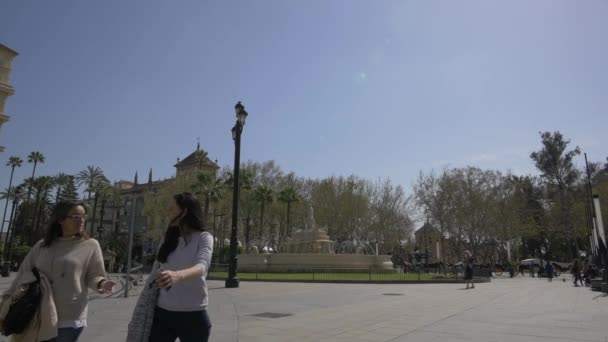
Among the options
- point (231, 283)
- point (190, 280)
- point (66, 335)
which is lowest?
point (231, 283)

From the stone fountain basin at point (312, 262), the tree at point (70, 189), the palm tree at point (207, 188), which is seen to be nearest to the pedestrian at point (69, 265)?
the stone fountain basin at point (312, 262)

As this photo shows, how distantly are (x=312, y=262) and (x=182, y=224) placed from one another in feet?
87.3

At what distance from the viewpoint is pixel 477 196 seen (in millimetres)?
45688

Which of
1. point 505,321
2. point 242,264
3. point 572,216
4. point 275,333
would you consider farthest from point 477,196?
point 275,333

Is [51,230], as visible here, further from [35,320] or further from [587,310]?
[587,310]

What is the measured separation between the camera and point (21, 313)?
9.11 feet

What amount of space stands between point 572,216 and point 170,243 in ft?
175

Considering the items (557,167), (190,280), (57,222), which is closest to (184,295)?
(190,280)

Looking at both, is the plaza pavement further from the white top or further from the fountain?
the fountain

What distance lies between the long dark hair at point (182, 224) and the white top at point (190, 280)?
0.05 metres

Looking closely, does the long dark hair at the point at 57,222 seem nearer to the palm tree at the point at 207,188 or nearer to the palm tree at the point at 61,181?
the palm tree at the point at 207,188

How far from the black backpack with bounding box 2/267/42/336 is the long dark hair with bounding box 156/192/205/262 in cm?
85

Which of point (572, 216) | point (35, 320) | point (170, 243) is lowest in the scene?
point (35, 320)

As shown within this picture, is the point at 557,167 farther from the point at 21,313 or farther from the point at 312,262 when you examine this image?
the point at 21,313
